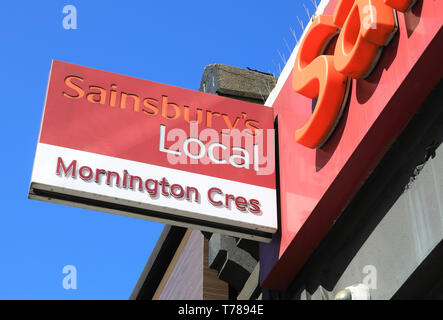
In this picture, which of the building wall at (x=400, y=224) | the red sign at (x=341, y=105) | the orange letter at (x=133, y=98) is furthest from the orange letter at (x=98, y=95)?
the building wall at (x=400, y=224)

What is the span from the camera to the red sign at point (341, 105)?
608 centimetres

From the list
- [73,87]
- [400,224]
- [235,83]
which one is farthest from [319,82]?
[235,83]

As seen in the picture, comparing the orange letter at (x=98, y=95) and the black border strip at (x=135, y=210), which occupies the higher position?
the orange letter at (x=98, y=95)

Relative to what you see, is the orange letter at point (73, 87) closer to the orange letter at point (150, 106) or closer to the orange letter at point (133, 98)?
the orange letter at point (133, 98)

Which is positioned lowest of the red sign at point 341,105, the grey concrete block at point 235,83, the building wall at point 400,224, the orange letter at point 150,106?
the building wall at point 400,224

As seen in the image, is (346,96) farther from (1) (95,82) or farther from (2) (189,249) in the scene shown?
(2) (189,249)

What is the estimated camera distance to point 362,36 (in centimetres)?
646

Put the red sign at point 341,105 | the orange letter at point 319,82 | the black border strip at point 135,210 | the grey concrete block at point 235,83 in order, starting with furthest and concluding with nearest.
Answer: the grey concrete block at point 235,83
the black border strip at point 135,210
the orange letter at point 319,82
the red sign at point 341,105

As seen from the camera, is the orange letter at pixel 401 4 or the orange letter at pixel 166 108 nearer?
the orange letter at pixel 401 4

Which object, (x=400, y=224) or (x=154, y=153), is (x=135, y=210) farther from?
(x=400, y=224)

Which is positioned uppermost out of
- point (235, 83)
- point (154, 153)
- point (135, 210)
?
point (235, 83)

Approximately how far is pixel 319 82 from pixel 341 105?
363mm

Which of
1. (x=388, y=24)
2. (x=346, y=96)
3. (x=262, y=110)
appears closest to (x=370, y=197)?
(x=346, y=96)

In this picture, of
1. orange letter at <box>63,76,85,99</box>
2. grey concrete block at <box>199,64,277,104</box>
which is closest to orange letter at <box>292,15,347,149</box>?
orange letter at <box>63,76,85,99</box>
